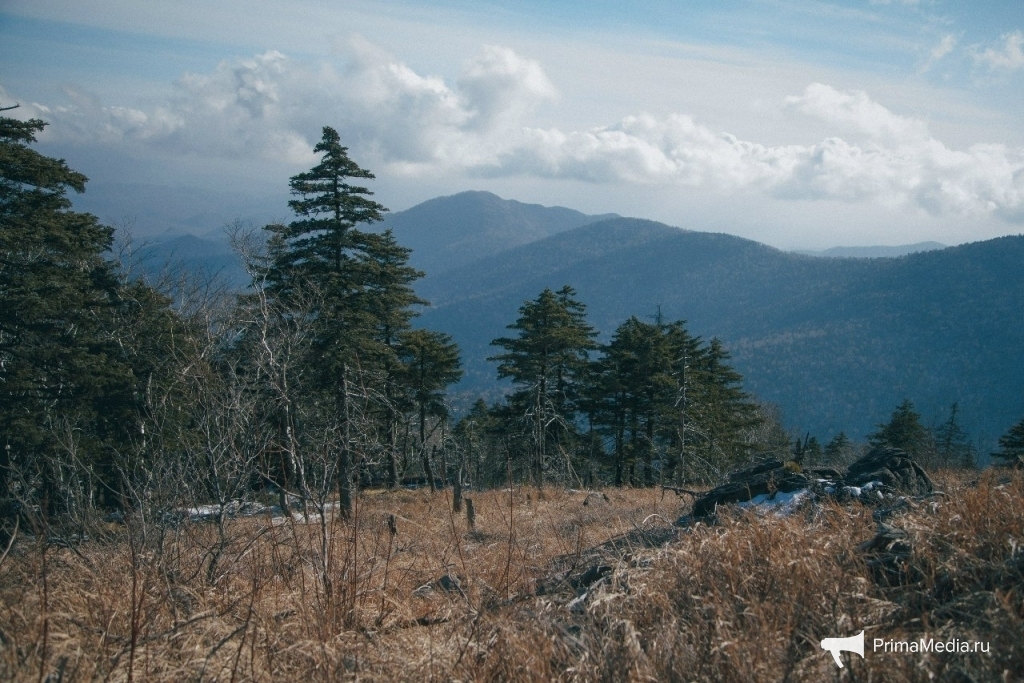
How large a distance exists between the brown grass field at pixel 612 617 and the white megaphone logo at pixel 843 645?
34 millimetres

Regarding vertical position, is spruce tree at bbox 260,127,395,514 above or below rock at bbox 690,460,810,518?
above

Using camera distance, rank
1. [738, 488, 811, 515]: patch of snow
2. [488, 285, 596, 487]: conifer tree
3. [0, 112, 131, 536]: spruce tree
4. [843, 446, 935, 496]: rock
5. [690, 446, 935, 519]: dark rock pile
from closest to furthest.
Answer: [738, 488, 811, 515]: patch of snow < [690, 446, 935, 519]: dark rock pile < [843, 446, 935, 496]: rock < [0, 112, 131, 536]: spruce tree < [488, 285, 596, 487]: conifer tree

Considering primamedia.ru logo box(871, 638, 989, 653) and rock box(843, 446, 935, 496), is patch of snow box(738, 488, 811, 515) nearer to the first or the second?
rock box(843, 446, 935, 496)

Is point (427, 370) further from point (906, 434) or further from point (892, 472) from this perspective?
point (906, 434)

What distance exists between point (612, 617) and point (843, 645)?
103 centimetres

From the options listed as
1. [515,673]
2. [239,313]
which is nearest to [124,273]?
[239,313]

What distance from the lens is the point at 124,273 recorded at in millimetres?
18750

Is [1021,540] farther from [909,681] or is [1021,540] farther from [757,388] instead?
[757,388]

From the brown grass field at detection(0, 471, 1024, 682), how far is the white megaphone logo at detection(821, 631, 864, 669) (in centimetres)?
3

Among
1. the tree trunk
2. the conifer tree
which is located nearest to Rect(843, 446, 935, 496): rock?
the tree trunk

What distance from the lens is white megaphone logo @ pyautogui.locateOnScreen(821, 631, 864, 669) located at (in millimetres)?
2613

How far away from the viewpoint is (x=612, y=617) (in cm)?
307

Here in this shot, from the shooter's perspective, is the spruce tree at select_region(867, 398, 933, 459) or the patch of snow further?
the spruce tree at select_region(867, 398, 933, 459)

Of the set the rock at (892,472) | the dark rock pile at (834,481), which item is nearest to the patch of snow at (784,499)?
the dark rock pile at (834,481)
